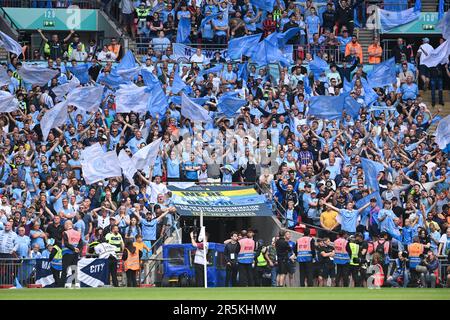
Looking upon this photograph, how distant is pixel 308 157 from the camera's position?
40.3 metres

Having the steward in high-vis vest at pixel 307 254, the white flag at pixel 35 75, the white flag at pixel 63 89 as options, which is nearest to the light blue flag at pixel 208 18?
the white flag at pixel 63 89

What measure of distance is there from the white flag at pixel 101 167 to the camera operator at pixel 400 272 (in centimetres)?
810

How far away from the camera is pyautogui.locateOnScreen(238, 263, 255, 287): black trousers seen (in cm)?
3609

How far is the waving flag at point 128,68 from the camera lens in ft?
138

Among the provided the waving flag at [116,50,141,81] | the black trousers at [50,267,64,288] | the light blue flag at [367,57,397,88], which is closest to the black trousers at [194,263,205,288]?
the black trousers at [50,267,64,288]

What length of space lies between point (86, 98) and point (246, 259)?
26.1 feet

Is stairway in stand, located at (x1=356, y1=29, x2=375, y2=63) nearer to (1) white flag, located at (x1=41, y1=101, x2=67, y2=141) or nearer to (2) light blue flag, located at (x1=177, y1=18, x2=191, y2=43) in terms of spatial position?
(2) light blue flag, located at (x1=177, y1=18, x2=191, y2=43)

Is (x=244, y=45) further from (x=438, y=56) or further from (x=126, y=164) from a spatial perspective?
(x=126, y=164)

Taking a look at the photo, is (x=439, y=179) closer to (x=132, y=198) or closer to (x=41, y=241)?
(x=132, y=198)

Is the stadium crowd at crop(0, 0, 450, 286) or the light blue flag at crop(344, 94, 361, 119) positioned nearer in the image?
the stadium crowd at crop(0, 0, 450, 286)

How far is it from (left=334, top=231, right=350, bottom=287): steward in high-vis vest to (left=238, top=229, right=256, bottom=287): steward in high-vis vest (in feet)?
7.14

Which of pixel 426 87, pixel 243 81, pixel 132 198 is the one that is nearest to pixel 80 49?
pixel 243 81

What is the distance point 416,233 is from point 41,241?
10.1 meters

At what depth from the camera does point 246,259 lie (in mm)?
36000
